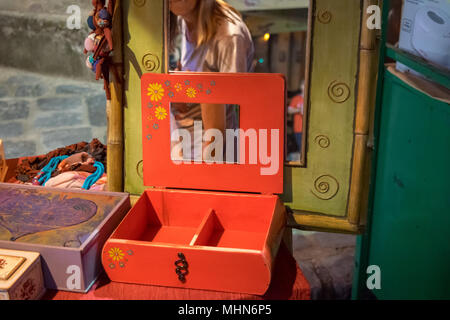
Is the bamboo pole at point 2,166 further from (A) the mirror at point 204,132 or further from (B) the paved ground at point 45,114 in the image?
(A) the mirror at point 204,132

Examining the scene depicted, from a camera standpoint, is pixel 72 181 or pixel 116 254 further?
pixel 72 181

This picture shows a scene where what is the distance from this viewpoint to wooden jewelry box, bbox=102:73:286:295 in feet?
3.85

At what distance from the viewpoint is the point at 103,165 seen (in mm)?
1534

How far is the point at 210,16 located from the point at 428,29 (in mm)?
740

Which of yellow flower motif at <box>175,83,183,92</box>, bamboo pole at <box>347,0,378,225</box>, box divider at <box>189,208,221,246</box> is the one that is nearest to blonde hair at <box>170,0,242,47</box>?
yellow flower motif at <box>175,83,183,92</box>

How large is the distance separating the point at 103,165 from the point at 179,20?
1.92 feet

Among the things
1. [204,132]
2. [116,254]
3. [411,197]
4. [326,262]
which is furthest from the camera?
[326,262]

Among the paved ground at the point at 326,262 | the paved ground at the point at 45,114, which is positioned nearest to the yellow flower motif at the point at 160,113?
the paved ground at the point at 45,114

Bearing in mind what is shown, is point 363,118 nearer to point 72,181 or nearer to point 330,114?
point 330,114

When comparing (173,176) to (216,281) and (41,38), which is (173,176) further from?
(41,38)

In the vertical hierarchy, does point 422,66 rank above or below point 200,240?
above

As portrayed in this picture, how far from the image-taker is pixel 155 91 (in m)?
1.23

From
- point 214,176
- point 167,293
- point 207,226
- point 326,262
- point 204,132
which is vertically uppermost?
point 204,132

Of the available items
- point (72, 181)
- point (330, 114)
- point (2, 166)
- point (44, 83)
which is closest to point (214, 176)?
point (330, 114)
